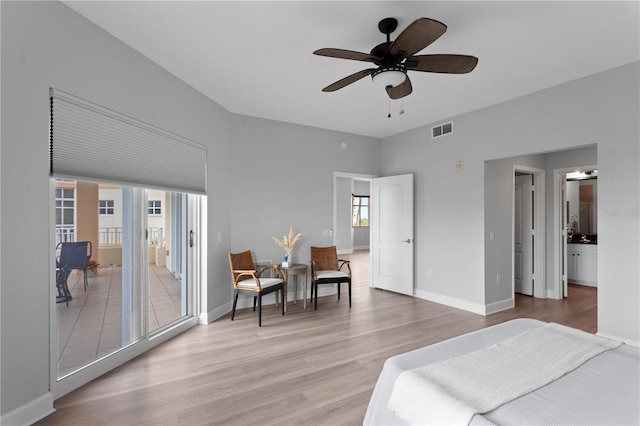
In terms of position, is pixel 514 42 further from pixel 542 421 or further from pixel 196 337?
pixel 196 337

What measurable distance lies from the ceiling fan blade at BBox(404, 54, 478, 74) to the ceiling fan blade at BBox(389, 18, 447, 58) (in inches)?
3.6

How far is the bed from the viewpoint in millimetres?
1246

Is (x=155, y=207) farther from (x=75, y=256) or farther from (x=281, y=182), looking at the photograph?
(x=281, y=182)

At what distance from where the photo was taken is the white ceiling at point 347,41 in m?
2.32

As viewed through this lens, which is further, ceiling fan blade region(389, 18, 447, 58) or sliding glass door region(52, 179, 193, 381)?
sliding glass door region(52, 179, 193, 381)

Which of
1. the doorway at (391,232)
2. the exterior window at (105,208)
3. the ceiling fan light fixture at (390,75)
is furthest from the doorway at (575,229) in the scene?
the exterior window at (105,208)

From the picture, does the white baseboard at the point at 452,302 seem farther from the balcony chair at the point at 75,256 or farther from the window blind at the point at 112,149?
the balcony chair at the point at 75,256

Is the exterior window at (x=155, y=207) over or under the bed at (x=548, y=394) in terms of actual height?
over

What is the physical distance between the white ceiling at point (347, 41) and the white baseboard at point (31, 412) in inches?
108

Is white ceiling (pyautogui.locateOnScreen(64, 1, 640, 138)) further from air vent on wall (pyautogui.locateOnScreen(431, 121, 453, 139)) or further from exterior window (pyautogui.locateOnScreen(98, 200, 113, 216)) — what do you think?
exterior window (pyautogui.locateOnScreen(98, 200, 113, 216))

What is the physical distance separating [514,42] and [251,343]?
12.5 ft

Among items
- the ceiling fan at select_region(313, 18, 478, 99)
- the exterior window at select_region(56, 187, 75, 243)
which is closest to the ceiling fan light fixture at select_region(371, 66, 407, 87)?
the ceiling fan at select_region(313, 18, 478, 99)

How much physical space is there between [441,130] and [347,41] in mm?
2820

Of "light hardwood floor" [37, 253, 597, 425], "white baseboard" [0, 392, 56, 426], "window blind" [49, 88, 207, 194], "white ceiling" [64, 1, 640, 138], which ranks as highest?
"white ceiling" [64, 1, 640, 138]
